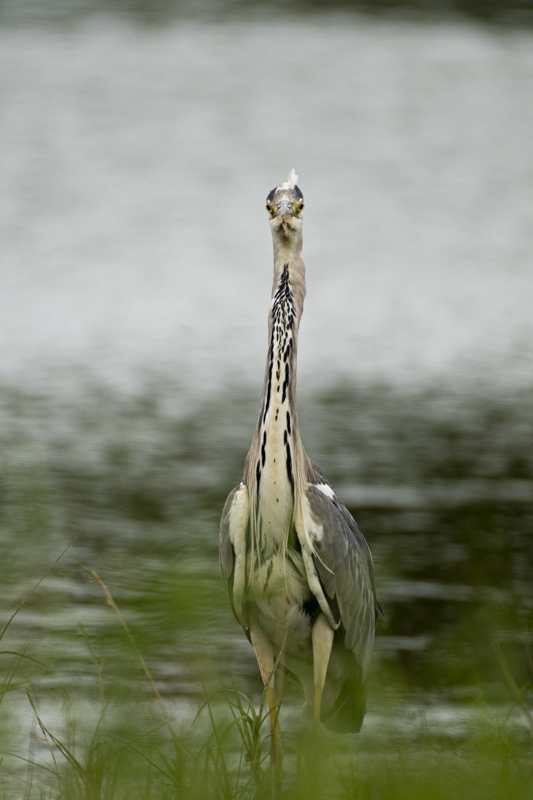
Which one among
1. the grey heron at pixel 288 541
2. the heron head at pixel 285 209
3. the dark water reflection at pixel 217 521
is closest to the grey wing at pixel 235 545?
the grey heron at pixel 288 541

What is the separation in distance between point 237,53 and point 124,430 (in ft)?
64.2

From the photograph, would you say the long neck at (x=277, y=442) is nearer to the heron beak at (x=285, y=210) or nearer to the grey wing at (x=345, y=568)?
the grey wing at (x=345, y=568)

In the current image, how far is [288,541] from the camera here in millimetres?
3768

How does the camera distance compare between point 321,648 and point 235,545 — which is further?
point 321,648

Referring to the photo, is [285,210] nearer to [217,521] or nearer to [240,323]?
[217,521]

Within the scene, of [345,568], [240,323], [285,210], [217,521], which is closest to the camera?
[217,521]

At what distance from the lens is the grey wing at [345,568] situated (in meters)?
3.74

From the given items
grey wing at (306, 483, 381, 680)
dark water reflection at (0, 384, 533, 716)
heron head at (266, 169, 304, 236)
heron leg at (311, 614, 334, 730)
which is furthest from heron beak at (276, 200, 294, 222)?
heron leg at (311, 614, 334, 730)

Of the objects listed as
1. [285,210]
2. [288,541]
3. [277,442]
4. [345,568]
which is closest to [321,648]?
[345,568]

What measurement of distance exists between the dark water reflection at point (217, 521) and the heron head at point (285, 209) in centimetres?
117

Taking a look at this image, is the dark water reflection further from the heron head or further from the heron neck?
the heron head

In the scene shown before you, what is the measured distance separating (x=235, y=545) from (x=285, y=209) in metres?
1.21

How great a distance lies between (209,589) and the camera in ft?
6.48

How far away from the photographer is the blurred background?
4.29m
